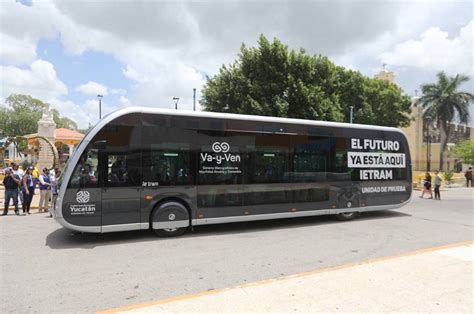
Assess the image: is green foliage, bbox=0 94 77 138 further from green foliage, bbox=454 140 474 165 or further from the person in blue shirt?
green foliage, bbox=454 140 474 165

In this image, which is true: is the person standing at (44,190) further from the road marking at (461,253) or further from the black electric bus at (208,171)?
the road marking at (461,253)

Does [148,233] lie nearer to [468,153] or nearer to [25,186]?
[25,186]

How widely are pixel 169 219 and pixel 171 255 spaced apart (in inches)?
60.3

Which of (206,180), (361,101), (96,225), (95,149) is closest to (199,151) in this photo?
(206,180)

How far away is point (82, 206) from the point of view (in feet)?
23.6

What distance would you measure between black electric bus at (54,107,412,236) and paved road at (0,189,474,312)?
0.59 m

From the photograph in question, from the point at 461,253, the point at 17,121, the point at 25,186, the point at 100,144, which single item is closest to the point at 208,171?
the point at 100,144

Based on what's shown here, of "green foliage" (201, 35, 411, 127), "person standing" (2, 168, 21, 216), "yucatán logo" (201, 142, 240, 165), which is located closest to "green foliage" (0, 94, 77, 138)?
"green foliage" (201, 35, 411, 127)

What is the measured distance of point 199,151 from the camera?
26.7 ft

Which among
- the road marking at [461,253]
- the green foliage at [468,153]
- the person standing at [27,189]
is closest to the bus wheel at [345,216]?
the road marking at [461,253]

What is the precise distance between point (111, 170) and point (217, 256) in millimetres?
3189

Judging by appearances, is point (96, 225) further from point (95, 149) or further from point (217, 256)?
point (217, 256)

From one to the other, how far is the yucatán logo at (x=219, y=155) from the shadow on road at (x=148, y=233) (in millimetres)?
1960

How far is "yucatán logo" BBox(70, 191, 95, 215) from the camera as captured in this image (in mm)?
7168
